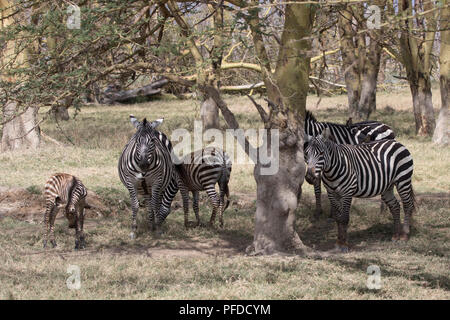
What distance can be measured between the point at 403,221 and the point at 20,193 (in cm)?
662

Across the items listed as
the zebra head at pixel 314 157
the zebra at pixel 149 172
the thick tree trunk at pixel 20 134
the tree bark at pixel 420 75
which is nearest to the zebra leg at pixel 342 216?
the zebra head at pixel 314 157

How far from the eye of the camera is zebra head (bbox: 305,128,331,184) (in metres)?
8.75

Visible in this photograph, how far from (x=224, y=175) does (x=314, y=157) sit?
2312mm

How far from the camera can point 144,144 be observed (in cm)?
960

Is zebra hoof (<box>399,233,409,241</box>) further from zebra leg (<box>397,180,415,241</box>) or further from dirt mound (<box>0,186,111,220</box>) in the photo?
dirt mound (<box>0,186,111,220</box>)

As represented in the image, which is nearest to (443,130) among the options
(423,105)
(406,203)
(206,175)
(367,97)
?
(423,105)

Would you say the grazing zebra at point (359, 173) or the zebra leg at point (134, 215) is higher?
the grazing zebra at point (359, 173)

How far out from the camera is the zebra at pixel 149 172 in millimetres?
9695

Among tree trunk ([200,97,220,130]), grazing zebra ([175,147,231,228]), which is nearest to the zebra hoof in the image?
grazing zebra ([175,147,231,228])

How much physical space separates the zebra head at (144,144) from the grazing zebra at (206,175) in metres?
0.92

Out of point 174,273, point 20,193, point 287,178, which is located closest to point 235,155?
point 20,193

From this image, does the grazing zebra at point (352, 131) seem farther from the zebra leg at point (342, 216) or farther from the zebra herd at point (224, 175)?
the zebra leg at point (342, 216)

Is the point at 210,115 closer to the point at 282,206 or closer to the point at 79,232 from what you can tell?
the point at 79,232
